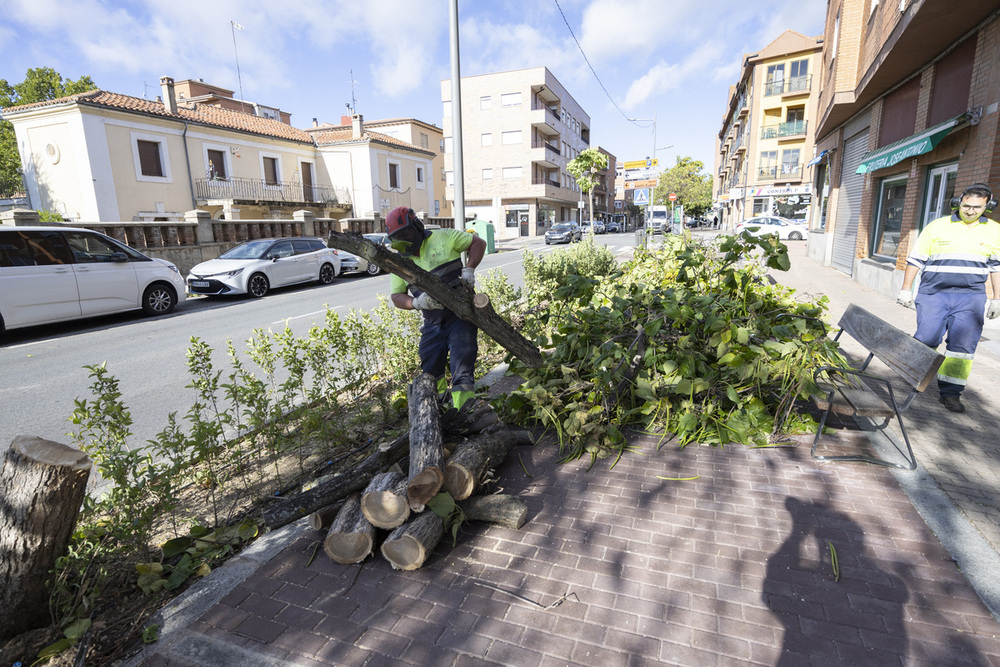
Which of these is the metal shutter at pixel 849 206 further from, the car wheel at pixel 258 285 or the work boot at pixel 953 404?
the car wheel at pixel 258 285

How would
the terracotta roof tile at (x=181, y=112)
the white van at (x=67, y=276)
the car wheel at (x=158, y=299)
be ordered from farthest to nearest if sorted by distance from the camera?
the terracotta roof tile at (x=181, y=112) < the car wheel at (x=158, y=299) < the white van at (x=67, y=276)

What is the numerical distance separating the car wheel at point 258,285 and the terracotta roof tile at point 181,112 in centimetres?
1471

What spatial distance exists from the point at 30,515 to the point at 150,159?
27569mm

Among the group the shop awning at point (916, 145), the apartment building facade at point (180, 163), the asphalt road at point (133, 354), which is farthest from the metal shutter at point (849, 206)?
the apartment building facade at point (180, 163)

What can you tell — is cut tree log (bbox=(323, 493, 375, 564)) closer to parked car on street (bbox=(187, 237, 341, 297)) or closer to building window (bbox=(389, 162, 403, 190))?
parked car on street (bbox=(187, 237, 341, 297))

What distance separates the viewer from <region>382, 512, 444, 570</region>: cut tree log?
2.77m

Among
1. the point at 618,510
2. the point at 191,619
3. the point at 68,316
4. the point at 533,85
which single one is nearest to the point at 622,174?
the point at 68,316

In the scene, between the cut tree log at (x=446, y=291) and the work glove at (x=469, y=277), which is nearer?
the cut tree log at (x=446, y=291)

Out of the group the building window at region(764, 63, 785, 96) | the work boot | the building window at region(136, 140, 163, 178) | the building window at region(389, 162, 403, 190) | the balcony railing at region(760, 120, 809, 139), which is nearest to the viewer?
the work boot

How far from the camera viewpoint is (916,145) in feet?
29.5

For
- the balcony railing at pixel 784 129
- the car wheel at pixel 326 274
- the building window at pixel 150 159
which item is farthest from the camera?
the balcony railing at pixel 784 129

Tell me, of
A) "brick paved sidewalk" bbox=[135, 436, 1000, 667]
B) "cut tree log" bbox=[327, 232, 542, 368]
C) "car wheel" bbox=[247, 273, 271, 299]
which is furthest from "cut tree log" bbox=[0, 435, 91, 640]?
"car wheel" bbox=[247, 273, 271, 299]

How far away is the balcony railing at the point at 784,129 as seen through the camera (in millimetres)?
38781

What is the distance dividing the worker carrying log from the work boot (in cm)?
436
